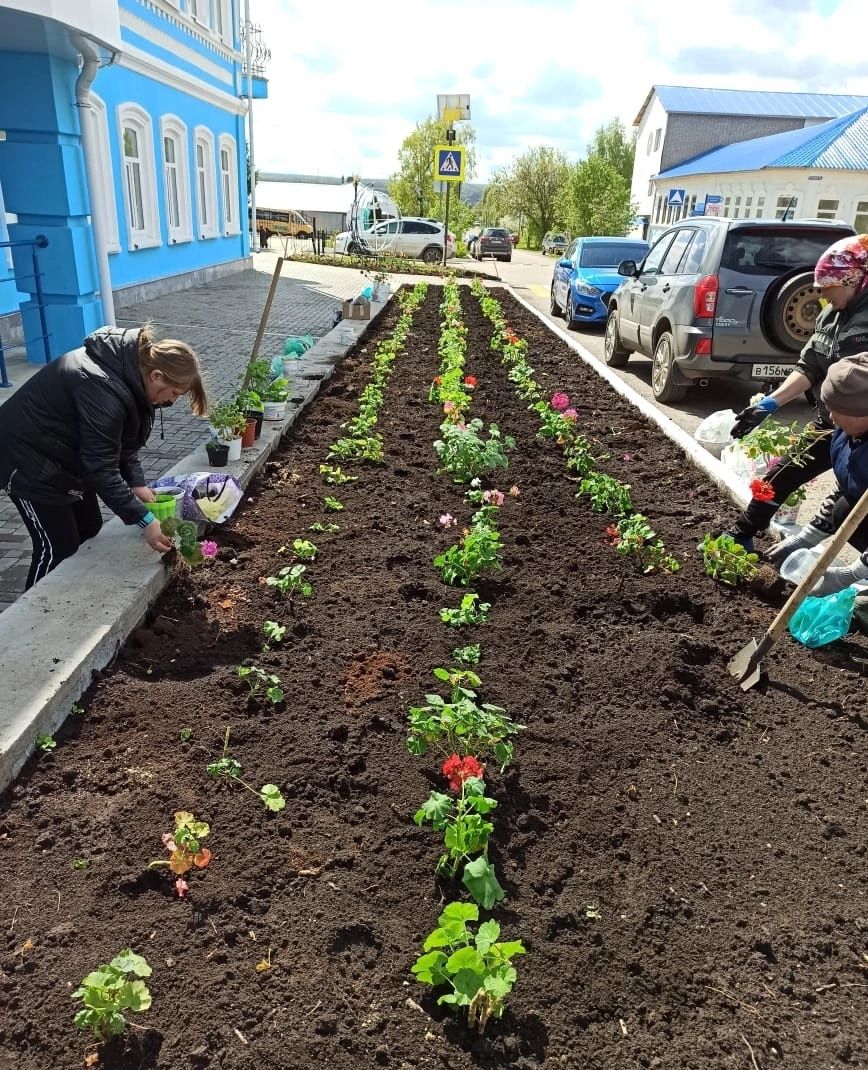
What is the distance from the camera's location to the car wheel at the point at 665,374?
8258 millimetres

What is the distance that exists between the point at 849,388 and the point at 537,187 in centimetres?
6921

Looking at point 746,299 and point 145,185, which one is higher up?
point 145,185

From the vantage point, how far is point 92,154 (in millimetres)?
8141

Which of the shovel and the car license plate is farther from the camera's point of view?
the car license plate

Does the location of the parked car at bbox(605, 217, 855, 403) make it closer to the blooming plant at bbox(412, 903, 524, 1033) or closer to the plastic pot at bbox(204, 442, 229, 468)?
the plastic pot at bbox(204, 442, 229, 468)

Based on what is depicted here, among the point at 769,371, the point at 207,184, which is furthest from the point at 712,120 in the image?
the point at 769,371

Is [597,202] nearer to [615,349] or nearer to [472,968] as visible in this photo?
[615,349]

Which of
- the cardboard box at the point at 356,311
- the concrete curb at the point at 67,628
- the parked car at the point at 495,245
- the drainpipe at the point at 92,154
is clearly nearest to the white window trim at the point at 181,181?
the cardboard box at the point at 356,311

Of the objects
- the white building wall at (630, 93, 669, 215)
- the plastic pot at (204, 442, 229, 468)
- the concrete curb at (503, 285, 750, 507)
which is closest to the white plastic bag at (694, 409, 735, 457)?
the concrete curb at (503, 285, 750, 507)

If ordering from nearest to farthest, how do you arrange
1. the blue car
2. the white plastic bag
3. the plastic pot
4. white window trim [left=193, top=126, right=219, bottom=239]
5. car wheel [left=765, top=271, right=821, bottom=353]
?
1. the plastic pot
2. the white plastic bag
3. car wheel [left=765, top=271, right=821, bottom=353]
4. the blue car
5. white window trim [left=193, top=126, right=219, bottom=239]

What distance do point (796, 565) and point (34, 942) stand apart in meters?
3.70

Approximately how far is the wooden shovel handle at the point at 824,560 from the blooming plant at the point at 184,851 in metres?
2.33

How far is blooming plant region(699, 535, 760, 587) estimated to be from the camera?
13.7ft

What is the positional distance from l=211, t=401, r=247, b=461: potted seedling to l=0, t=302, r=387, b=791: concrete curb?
1249 mm
